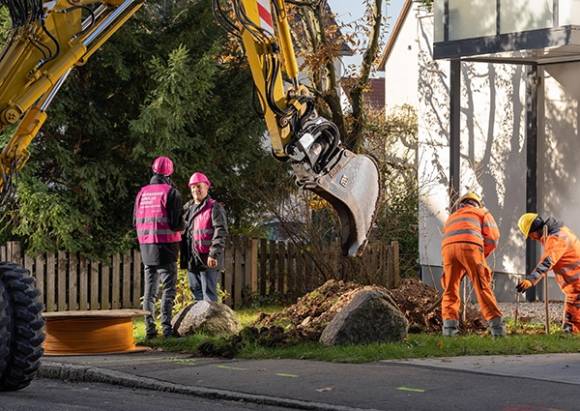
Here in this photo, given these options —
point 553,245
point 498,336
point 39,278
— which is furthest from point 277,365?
point 39,278

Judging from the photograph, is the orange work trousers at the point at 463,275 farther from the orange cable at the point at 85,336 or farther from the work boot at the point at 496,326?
the orange cable at the point at 85,336

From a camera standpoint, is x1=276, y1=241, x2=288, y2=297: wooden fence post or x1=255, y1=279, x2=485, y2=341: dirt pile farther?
x1=276, y1=241, x2=288, y2=297: wooden fence post

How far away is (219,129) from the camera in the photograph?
21.2m

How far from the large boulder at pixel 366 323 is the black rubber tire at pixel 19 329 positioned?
334cm

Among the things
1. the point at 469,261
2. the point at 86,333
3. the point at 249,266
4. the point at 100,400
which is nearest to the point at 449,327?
the point at 469,261

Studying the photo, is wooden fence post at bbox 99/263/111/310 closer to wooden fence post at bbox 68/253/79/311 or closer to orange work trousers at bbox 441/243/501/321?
wooden fence post at bbox 68/253/79/311

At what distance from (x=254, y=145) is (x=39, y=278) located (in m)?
3.94

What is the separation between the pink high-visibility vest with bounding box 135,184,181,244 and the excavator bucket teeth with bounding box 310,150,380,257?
12.7 feet

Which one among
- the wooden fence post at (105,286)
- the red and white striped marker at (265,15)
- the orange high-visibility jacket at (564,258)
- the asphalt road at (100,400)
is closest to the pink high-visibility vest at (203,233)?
the orange high-visibility jacket at (564,258)

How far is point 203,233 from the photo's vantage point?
1634 centimetres

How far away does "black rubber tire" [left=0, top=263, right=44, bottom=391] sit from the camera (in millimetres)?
11578

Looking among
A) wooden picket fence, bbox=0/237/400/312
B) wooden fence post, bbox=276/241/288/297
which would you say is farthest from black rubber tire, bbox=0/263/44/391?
wooden fence post, bbox=276/241/288/297

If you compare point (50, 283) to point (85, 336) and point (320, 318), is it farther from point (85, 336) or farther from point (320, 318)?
point (320, 318)

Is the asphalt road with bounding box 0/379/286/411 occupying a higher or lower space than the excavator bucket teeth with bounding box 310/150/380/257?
lower
